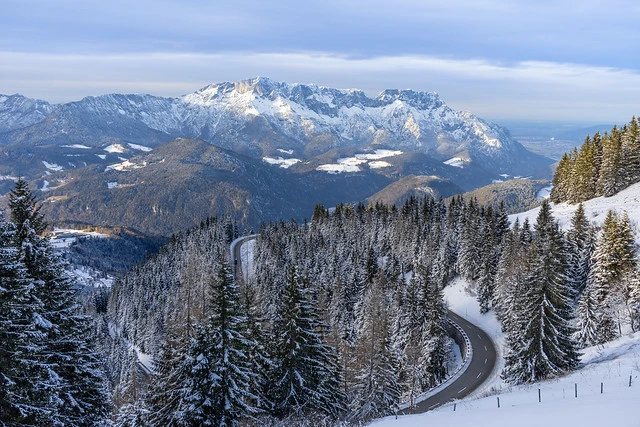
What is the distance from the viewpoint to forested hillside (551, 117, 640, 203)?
83.7m

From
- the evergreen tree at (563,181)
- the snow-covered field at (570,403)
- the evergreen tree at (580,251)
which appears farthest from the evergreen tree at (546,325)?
the evergreen tree at (563,181)

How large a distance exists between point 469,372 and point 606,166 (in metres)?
57.0

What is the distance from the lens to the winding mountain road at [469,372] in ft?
144

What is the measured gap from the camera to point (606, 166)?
279 feet

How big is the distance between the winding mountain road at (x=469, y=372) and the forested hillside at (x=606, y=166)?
40669 millimetres

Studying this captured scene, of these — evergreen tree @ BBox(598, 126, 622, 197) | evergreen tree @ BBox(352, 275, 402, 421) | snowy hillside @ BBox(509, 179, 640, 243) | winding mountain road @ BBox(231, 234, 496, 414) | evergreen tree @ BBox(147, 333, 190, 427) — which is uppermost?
evergreen tree @ BBox(598, 126, 622, 197)

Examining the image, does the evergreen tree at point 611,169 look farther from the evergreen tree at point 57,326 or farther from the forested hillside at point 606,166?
the evergreen tree at point 57,326

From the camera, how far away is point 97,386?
78.9 feet

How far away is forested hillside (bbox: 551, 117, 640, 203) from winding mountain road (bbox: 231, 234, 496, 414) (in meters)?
40.7

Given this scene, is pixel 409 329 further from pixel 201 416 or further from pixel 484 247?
pixel 201 416

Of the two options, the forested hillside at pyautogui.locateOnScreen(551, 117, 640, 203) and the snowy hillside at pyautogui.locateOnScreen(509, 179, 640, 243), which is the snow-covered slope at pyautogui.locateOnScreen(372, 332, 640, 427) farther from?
the forested hillside at pyautogui.locateOnScreen(551, 117, 640, 203)

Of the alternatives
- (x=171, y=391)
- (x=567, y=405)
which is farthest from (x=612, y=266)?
(x=171, y=391)

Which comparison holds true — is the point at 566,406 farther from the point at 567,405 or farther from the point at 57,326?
the point at 57,326

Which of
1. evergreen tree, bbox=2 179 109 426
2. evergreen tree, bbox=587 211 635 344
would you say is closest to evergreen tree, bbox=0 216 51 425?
evergreen tree, bbox=2 179 109 426
